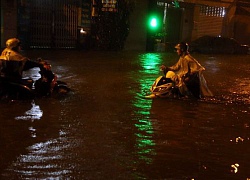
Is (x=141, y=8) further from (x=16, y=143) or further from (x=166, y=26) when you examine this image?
(x=16, y=143)

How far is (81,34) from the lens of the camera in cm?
2273

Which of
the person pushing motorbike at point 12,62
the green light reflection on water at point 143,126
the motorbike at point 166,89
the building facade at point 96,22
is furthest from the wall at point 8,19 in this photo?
the motorbike at point 166,89

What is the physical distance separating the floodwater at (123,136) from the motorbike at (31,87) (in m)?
Answer: 0.24

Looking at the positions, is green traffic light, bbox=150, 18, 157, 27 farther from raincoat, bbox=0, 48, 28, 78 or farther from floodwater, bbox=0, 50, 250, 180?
raincoat, bbox=0, 48, 28, 78

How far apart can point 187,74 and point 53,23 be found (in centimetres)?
1363

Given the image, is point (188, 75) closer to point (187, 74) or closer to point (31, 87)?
point (187, 74)

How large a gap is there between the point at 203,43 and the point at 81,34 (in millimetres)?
9067

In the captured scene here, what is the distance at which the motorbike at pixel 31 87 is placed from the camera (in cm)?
830

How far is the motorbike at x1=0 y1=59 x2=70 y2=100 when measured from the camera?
8.30 metres

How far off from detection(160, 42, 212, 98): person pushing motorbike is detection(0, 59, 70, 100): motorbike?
250 cm

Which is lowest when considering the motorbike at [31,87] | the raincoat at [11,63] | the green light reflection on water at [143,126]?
the green light reflection on water at [143,126]

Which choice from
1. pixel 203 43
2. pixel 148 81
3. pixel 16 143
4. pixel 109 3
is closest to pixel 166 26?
pixel 203 43

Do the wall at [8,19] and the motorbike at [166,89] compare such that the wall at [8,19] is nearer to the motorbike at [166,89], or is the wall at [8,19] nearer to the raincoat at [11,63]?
the raincoat at [11,63]

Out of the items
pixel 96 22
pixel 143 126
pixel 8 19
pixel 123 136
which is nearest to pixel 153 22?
pixel 96 22
